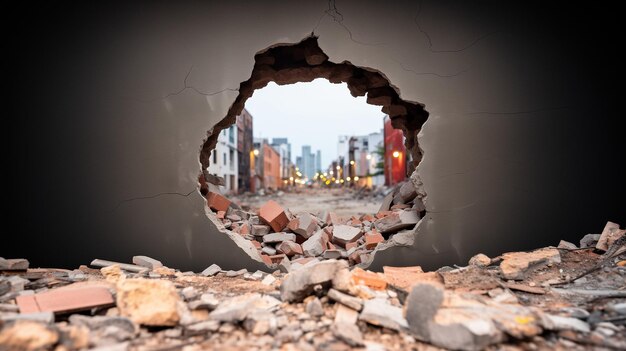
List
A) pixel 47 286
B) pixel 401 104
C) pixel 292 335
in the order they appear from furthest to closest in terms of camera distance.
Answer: pixel 401 104, pixel 47 286, pixel 292 335

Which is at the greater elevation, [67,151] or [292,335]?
[67,151]

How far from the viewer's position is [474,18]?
3.32 m

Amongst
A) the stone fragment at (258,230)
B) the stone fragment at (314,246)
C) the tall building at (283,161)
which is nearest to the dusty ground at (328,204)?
the stone fragment at (314,246)

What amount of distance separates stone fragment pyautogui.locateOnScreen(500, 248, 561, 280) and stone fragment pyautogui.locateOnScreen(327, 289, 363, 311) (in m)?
1.89

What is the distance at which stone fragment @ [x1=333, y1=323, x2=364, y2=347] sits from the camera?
173cm

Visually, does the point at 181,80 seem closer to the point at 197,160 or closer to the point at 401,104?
the point at 197,160

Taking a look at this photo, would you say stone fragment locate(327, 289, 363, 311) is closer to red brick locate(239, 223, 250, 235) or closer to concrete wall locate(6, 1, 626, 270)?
concrete wall locate(6, 1, 626, 270)

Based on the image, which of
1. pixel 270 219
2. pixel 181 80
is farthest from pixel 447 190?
pixel 181 80

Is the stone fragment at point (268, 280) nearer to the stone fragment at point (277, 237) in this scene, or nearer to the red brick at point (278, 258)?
the red brick at point (278, 258)

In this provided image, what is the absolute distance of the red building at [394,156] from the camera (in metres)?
24.1

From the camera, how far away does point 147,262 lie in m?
3.12

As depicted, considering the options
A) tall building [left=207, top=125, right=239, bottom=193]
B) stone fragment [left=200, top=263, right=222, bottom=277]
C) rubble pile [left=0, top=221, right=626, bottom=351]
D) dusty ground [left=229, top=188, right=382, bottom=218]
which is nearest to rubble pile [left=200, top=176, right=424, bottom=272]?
stone fragment [left=200, top=263, right=222, bottom=277]

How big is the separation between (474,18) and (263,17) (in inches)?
106

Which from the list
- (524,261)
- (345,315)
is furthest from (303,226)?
(524,261)
